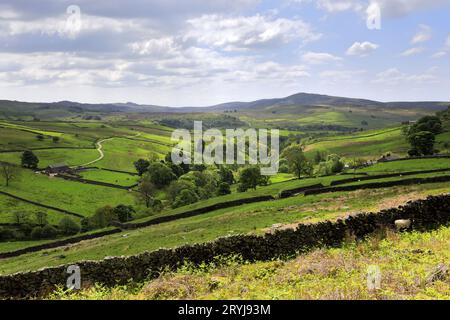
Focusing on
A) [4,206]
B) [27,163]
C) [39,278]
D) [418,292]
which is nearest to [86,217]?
[4,206]

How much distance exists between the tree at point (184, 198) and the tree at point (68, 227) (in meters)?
21.9

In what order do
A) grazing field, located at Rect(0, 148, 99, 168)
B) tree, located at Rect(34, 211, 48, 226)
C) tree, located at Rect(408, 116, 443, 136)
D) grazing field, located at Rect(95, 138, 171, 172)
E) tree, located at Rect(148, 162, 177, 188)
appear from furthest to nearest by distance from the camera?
grazing field, located at Rect(95, 138, 171, 172) < grazing field, located at Rect(0, 148, 99, 168) < tree, located at Rect(148, 162, 177, 188) < tree, located at Rect(408, 116, 443, 136) < tree, located at Rect(34, 211, 48, 226)

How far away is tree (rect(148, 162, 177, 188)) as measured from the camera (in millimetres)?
Answer: 125000

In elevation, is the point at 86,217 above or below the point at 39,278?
below

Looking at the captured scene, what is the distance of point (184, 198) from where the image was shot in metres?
94.8

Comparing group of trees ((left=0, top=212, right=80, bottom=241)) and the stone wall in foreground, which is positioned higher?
the stone wall in foreground

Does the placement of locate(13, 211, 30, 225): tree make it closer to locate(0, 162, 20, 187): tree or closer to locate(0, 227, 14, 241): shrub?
locate(0, 227, 14, 241): shrub

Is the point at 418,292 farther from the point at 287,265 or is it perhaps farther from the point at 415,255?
the point at 287,265

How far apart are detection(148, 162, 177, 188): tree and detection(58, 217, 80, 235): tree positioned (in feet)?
138

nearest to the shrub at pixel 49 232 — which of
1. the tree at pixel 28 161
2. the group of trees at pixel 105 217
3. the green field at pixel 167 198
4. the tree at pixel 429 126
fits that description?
the green field at pixel 167 198

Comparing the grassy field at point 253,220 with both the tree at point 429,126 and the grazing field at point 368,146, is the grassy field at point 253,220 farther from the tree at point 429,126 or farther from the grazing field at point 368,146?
the grazing field at point 368,146

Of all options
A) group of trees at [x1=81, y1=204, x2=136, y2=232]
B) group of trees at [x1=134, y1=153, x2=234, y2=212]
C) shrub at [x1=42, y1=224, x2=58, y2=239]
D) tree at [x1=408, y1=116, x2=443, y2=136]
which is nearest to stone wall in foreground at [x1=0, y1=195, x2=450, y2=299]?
group of trees at [x1=81, y1=204, x2=136, y2=232]

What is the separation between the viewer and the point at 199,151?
176875 mm
